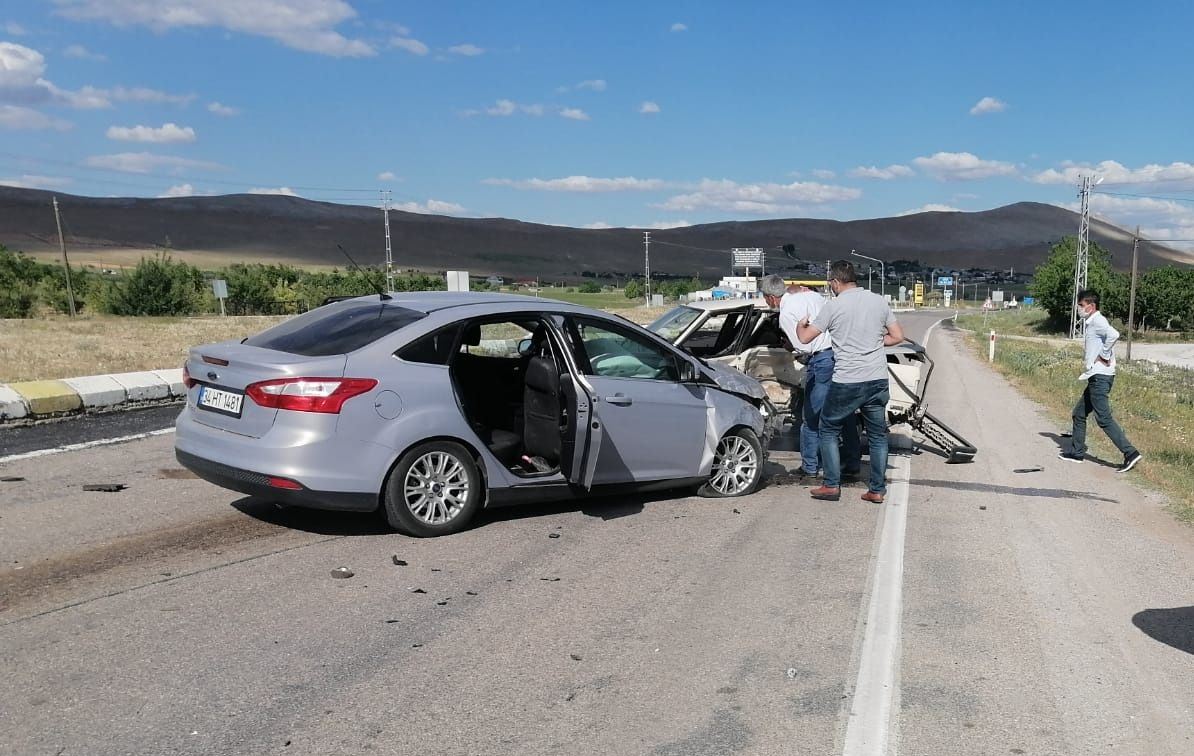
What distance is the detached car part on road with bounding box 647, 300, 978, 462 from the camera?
35.9 feet

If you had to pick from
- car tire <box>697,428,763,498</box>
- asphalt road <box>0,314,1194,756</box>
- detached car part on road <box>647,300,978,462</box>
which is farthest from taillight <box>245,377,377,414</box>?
detached car part on road <box>647,300,978,462</box>

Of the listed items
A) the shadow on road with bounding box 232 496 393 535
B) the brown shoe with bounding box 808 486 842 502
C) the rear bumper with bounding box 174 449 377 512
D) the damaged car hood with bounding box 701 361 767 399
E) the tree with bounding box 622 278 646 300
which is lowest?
the tree with bounding box 622 278 646 300

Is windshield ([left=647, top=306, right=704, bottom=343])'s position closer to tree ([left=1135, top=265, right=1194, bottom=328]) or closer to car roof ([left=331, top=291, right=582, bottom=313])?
car roof ([left=331, top=291, right=582, bottom=313])

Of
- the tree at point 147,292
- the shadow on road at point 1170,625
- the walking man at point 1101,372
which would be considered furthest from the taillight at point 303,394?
the tree at point 147,292

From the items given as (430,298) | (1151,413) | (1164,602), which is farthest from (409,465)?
(1151,413)

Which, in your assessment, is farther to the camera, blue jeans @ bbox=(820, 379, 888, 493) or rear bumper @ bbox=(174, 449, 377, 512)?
blue jeans @ bbox=(820, 379, 888, 493)

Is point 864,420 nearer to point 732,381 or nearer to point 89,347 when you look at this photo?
point 732,381

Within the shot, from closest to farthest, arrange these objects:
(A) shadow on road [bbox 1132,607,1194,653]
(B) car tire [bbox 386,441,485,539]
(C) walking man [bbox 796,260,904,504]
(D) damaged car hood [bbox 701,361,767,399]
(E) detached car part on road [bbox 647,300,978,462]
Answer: (A) shadow on road [bbox 1132,607,1194,653]
(B) car tire [bbox 386,441,485,539]
(C) walking man [bbox 796,260,904,504]
(D) damaged car hood [bbox 701,361,767,399]
(E) detached car part on road [bbox 647,300,978,462]

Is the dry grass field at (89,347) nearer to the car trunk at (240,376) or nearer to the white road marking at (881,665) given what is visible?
the car trunk at (240,376)

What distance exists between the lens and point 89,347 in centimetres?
2631

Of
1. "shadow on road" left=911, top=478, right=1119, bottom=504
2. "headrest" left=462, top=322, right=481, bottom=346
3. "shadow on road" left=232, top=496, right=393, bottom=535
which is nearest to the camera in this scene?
"shadow on road" left=232, top=496, right=393, bottom=535

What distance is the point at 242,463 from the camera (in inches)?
242

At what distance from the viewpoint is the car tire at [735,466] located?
838cm

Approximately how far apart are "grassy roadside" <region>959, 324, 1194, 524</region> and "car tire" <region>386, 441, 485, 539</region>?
6.01 meters
